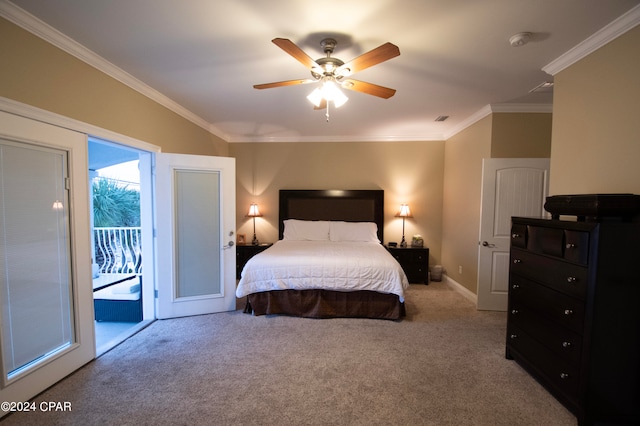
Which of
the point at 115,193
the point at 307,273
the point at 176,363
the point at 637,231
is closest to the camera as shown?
the point at 637,231

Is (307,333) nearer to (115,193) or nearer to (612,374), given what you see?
(612,374)

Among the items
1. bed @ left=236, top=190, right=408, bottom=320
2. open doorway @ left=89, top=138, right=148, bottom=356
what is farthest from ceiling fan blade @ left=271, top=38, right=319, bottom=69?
open doorway @ left=89, top=138, right=148, bottom=356

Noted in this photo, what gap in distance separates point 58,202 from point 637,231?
4054 millimetres

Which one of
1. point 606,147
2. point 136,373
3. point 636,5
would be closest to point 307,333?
point 136,373

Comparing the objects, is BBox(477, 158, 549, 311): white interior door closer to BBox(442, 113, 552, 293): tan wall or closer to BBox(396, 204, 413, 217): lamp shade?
BBox(442, 113, 552, 293): tan wall

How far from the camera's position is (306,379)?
2076 mm

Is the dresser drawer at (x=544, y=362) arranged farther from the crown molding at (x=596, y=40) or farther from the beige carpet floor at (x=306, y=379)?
the crown molding at (x=596, y=40)

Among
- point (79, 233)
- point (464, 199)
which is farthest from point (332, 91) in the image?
point (464, 199)

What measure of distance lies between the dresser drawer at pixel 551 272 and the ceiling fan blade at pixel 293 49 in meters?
2.34

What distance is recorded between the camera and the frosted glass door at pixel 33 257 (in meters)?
1.74

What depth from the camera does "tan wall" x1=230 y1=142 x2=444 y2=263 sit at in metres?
4.90

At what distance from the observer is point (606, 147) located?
1912mm

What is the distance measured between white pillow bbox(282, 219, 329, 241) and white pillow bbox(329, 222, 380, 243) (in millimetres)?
130

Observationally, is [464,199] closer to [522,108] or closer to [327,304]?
[522,108]
